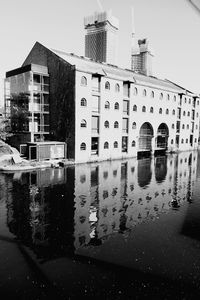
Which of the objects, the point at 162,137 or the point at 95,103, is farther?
the point at 162,137

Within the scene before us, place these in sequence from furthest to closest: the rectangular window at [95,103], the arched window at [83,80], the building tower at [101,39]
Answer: the building tower at [101,39], the rectangular window at [95,103], the arched window at [83,80]

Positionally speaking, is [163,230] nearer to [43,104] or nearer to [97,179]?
[97,179]

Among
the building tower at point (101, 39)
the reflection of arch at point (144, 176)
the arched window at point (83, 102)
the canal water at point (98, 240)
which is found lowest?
the canal water at point (98, 240)

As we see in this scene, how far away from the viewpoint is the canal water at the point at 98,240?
402 inches

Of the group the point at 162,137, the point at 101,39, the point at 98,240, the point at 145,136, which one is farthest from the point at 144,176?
the point at 101,39

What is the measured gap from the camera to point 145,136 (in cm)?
5428

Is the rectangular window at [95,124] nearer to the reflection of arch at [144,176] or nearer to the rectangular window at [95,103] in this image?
the rectangular window at [95,103]

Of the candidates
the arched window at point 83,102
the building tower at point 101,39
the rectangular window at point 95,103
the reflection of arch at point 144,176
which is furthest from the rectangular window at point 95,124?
the building tower at point 101,39

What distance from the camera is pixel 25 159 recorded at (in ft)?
121

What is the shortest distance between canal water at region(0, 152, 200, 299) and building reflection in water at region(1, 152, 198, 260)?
7 cm

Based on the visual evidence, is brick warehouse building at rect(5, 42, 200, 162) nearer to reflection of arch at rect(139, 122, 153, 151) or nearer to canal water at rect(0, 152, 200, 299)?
reflection of arch at rect(139, 122, 153, 151)

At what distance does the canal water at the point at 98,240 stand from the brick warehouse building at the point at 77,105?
15.0 m

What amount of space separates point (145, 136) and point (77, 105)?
2163 cm

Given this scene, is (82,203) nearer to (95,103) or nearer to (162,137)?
(95,103)
